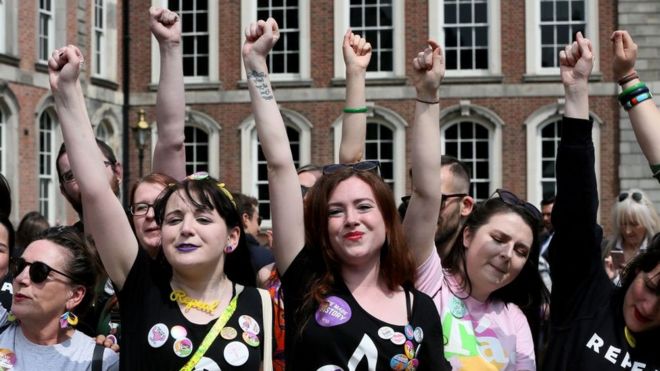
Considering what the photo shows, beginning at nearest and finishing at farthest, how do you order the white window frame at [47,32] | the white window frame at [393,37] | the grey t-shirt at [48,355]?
the grey t-shirt at [48,355]
the white window frame at [47,32]
the white window frame at [393,37]

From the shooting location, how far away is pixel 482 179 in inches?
926

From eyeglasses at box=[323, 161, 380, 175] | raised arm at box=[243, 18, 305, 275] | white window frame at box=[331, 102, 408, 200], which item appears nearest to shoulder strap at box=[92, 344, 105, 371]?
raised arm at box=[243, 18, 305, 275]

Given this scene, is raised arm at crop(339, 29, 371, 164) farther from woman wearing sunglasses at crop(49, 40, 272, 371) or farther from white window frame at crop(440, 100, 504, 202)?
white window frame at crop(440, 100, 504, 202)

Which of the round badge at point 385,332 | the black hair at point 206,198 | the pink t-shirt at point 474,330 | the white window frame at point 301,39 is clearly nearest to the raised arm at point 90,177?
the black hair at point 206,198

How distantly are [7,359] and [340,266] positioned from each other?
1315 millimetres

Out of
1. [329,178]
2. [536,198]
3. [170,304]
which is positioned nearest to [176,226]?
[170,304]

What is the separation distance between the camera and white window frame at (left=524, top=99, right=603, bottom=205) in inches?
905

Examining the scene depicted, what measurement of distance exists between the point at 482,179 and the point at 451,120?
1544mm

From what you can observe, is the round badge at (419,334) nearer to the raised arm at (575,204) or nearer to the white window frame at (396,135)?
the raised arm at (575,204)

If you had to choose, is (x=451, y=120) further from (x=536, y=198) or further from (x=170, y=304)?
(x=170, y=304)

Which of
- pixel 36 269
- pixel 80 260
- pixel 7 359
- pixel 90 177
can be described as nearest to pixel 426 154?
pixel 90 177

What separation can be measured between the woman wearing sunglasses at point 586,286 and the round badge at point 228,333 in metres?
1.16

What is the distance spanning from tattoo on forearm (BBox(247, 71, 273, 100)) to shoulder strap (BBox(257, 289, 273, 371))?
2.46ft

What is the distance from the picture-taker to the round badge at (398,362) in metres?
3.52
